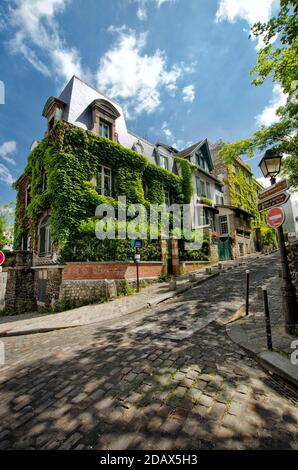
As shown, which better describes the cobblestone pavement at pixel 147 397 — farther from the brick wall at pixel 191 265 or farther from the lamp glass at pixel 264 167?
the brick wall at pixel 191 265

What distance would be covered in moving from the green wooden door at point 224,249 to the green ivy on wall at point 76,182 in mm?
10832

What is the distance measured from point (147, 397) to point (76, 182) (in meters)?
11.3

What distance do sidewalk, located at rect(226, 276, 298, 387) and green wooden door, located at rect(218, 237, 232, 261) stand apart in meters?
16.8

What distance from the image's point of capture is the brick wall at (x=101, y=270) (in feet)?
35.0

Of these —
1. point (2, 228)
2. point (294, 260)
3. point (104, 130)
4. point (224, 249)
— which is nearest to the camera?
point (294, 260)

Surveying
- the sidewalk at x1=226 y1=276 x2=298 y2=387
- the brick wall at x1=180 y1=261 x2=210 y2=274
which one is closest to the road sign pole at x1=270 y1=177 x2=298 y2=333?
the sidewalk at x1=226 y1=276 x2=298 y2=387

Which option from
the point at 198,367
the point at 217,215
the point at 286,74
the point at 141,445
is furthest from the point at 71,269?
the point at 217,215

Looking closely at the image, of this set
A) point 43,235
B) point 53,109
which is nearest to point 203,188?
point 53,109

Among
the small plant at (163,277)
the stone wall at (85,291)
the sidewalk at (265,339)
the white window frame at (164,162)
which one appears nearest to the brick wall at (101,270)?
the stone wall at (85,291)

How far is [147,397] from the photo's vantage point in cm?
281

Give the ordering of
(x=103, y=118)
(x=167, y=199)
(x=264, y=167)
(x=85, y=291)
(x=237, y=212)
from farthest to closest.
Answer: (x=237, y=212) → (x=167, y=199) → (x=103, y=118) → (x=85, y=291) → (x=264, y=167)

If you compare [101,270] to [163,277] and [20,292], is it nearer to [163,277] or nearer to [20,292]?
[163,277]

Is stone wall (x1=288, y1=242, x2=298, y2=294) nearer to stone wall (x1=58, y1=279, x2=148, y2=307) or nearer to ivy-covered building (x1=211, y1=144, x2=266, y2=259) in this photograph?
stone wall (x1=58, y1=279, x2=148, y2=307)
